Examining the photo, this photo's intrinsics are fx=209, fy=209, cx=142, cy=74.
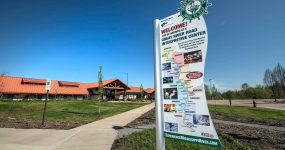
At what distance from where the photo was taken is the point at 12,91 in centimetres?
4075

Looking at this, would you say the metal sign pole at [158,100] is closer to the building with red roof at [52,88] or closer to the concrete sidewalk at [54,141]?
the concrete sidewalk at [54,141]

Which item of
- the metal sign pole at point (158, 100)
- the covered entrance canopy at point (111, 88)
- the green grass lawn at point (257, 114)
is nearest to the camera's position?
the metal sign pole at point (158, 100)

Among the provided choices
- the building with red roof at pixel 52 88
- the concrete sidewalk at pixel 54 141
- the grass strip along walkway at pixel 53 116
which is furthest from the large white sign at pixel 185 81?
the building with red roof at pixel 52 88

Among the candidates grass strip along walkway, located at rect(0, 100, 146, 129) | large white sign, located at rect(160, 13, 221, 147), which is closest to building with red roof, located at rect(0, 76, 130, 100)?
grass strip along walkway, located at rect(0, 100, 146, 129)

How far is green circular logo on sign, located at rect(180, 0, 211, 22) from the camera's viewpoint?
124 inches

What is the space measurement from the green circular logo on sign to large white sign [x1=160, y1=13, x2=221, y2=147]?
6cm

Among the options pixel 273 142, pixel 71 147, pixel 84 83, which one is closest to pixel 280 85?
pixel 84 83

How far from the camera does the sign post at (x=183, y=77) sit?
3.00 metres

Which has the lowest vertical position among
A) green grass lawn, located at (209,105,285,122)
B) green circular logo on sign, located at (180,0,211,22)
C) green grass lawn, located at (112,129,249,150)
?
green grass lawn, located at (209,105,285,122)

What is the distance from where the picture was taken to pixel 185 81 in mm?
3197

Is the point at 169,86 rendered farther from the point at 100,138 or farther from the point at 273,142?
the point at 273,142

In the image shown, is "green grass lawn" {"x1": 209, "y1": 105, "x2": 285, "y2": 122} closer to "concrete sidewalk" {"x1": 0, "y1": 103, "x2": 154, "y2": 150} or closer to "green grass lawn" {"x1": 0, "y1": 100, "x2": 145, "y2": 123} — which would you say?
"green grass lawn" {"x1": 0, "y1": 100, "x2": 145, "y2": 123}

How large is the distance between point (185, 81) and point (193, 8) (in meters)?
1.15

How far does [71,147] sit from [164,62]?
4.33 m
